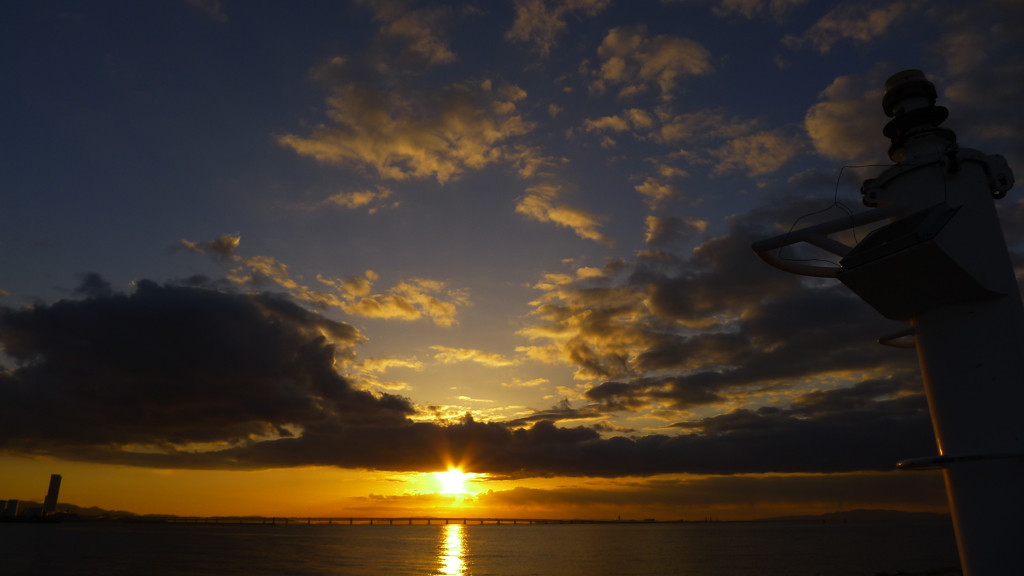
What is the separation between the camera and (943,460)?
5676mm

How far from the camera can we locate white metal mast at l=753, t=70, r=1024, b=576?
549 cm

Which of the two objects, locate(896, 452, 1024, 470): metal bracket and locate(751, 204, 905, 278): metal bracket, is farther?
locate(751, 204, 905, 278): metal bracket

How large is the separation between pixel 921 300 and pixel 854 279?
76 cm

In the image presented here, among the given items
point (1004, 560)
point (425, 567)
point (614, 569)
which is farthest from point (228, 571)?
point (1004, 560)

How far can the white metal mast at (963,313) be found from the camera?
216 inches

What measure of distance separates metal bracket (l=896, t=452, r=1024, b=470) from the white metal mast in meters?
0.01

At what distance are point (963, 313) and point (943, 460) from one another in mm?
1524

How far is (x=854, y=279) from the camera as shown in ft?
19.5

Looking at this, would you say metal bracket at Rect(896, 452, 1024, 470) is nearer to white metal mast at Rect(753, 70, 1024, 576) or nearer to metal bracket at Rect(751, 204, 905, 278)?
white metal mast at Rect(753, 70, 1024, 576)

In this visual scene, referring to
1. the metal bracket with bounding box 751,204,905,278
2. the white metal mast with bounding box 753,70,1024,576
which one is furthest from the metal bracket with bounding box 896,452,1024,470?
the metal bracket with bounding box 751,204,905,278

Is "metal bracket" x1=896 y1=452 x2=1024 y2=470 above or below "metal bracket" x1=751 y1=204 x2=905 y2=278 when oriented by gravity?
below

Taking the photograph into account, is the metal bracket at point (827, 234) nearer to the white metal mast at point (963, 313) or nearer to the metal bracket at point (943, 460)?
the white metal mast at point (963, 313)

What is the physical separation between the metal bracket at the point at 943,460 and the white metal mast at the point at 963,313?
1cm

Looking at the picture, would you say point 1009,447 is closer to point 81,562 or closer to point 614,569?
point 614,569
